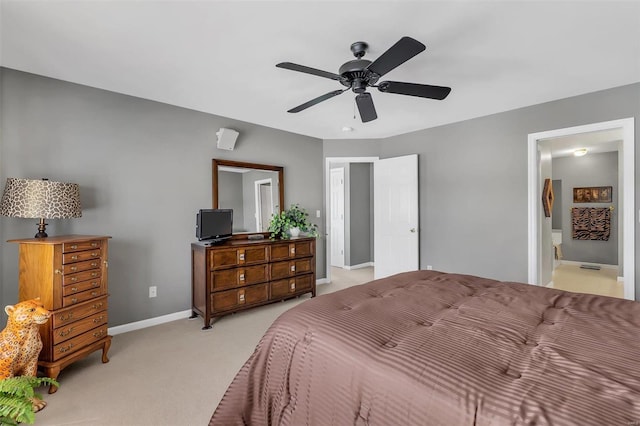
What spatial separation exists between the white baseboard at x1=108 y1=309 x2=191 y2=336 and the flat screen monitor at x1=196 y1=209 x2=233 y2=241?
909 millimetres

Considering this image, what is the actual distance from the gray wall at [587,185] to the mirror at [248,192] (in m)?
6.36

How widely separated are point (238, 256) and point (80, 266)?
58.0 inches

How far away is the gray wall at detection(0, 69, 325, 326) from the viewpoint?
261 cm

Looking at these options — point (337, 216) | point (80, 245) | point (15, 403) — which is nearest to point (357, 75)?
point (15, 403)

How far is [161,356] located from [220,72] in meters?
2.47

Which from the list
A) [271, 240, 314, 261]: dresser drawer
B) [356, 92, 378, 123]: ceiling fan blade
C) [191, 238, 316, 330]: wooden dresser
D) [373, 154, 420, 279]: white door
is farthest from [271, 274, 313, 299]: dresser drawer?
[356, 92, 378, 123]: ceiling fan blade

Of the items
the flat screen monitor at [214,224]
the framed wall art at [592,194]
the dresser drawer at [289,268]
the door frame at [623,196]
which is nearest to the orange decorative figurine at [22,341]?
the flat screen monitor at [214,224]

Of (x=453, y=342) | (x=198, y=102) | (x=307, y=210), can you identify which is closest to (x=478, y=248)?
(x=307, y=210)

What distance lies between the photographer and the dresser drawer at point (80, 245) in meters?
2.23

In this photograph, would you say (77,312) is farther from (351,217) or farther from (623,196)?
(623,196)

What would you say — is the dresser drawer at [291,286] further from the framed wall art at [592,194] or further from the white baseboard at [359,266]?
the framed wall art at [592,194]

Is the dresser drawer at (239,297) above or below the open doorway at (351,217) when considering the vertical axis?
below

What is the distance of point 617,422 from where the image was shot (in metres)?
0.76

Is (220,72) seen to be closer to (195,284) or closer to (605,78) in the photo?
(195,284)
